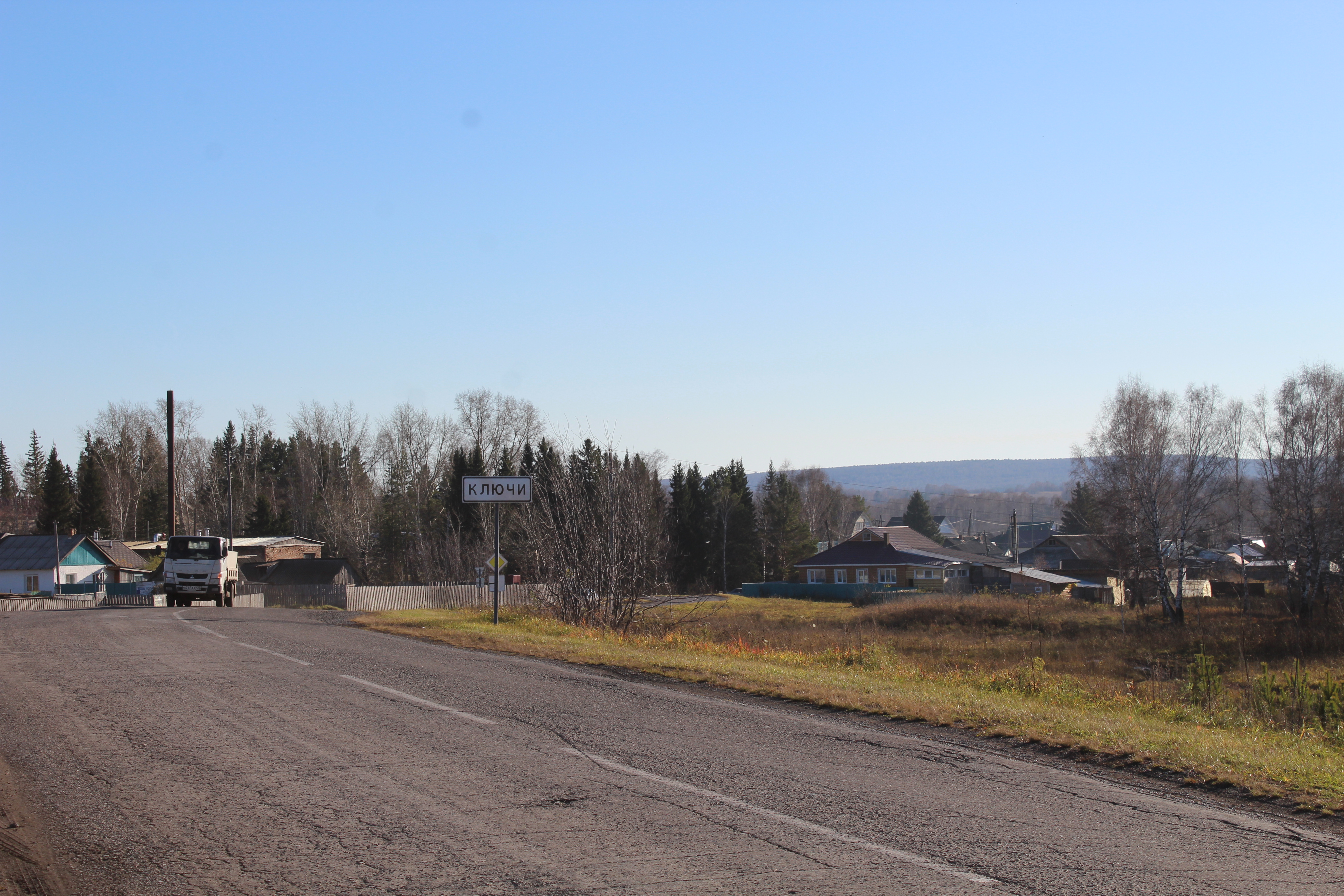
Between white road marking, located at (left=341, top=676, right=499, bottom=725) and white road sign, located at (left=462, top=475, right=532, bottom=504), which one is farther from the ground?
white road sign, located at (left=462, top=475, right=532, bottom=504)

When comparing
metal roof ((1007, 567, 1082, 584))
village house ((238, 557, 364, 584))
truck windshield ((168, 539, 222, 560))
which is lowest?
metal roof ((1007, 567, 1082, 584))

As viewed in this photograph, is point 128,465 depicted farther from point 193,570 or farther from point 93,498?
point 193,570

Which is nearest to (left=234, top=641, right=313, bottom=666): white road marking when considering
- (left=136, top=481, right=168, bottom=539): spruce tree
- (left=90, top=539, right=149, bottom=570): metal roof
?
(left=90, top=539, right=149, bottom=570): metal roof

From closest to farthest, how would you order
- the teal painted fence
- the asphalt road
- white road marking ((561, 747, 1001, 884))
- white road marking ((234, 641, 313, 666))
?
the asphalt road → white road marking ((561, 747, 1001, 884)) → white road marking ((234, 641, 313, 666)) → the teal painted fence

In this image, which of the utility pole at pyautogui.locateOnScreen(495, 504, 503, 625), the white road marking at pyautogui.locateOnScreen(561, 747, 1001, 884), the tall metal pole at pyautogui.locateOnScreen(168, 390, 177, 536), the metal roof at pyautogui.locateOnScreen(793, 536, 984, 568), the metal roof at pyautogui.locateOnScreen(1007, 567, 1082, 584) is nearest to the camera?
the white road marking at pyautogui.locateOnScreen(561, 747, 1001, 884)

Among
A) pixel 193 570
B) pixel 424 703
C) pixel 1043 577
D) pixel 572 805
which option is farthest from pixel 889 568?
pixel 572 805

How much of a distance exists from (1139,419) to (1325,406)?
820cm

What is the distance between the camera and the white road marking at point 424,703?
9398 mm

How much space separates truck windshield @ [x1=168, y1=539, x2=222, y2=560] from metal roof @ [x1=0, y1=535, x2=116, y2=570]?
37204mm

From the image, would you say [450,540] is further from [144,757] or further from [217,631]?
[144,757]

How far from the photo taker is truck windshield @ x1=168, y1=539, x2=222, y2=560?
3591 centimetres

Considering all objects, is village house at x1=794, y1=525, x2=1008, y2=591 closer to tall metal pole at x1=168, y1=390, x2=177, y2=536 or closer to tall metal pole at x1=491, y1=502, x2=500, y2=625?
tall metal pole at x1=168, y1=390, x2=177, y2=536

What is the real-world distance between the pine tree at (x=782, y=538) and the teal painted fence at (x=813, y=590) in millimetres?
10292

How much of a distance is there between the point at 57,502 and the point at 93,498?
2611 millimetres
